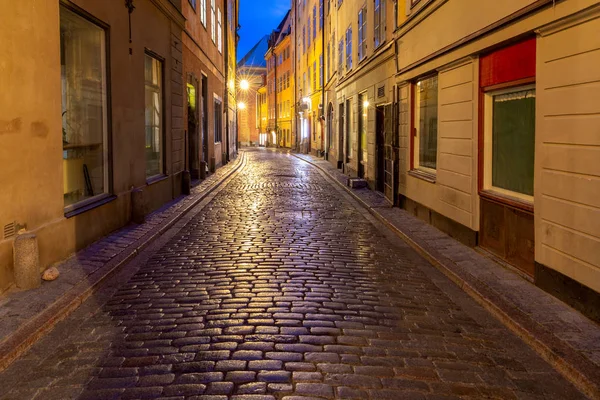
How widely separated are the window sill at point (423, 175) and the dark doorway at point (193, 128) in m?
8.15

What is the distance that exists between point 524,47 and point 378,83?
9.36 meters

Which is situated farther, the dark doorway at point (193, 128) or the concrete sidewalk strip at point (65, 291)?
the dark doorway at point (193, 128)

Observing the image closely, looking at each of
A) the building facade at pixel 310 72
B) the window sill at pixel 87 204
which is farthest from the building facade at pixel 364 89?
the window sill at pixel 87 204

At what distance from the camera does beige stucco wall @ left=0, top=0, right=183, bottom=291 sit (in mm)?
6062

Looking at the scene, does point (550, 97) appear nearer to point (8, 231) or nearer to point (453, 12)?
point (453, 12)

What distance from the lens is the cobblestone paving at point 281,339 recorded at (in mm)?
3947

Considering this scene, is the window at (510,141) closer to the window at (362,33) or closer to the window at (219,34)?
the window at (362,33)

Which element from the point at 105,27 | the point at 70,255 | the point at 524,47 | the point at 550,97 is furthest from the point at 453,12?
the point at 70,255

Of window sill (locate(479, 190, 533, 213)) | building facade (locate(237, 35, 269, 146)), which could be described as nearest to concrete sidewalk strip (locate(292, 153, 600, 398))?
window sill (locate(479, 190, 533, 213))

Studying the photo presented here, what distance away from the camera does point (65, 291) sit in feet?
20.1

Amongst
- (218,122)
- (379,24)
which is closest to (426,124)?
(379,24)

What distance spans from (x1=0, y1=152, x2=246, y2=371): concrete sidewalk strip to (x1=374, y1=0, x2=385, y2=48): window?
8337 mm

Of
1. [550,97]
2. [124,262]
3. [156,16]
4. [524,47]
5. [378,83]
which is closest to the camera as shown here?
[550,97]

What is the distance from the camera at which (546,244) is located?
614 cm
